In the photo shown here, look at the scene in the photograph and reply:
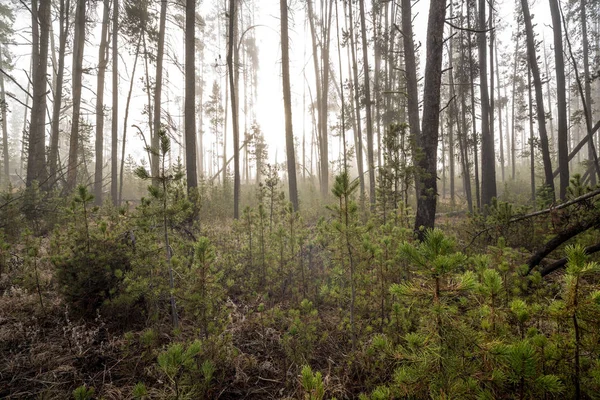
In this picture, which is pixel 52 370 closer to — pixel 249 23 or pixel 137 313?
pixel 137 313

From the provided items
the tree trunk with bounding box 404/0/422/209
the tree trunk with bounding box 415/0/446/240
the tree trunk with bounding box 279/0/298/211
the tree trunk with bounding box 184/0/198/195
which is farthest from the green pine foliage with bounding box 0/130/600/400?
the tree trunk with bounding box 279/0/298/211

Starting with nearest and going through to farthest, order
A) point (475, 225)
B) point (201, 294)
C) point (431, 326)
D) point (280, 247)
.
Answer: point (431, 326) < point (201, 294) < point (280, 247) < point (475, 225)

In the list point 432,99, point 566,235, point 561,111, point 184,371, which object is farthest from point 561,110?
point 184,371

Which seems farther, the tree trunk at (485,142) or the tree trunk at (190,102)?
the tree trunk at (485,142)

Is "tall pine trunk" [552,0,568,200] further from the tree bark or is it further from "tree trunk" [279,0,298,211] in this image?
"tree trunk" [279,0,298,211]

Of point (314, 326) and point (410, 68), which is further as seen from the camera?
point (410, 68)

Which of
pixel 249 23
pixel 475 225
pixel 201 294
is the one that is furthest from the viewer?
pixel 249 23

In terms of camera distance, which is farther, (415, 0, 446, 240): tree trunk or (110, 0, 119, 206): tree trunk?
(110, 0, 119, 206): tree trunk

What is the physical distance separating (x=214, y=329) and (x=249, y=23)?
25.8 meters

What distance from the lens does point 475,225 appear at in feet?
19.5

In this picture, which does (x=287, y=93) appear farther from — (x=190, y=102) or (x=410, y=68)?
(x=410, y=68)

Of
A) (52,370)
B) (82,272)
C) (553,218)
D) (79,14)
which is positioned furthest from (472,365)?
(79,14)

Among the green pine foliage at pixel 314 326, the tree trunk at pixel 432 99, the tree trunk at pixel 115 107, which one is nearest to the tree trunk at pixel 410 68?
the tree trunk at pixel 432 99

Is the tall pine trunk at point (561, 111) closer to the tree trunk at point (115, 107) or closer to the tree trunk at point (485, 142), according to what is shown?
the tree trunk at point (485, 142)
